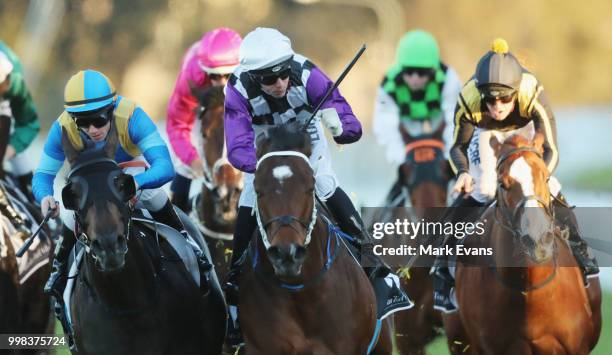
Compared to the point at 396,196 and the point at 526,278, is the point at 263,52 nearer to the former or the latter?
the point at 526,278

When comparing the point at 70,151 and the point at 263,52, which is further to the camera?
the point at 263,52

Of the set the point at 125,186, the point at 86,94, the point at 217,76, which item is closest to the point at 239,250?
the point at 125,186

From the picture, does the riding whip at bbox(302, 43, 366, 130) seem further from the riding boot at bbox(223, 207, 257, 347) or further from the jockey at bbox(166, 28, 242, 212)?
the jockey at bbox(166, 28, 242, 212)

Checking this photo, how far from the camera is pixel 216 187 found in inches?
373

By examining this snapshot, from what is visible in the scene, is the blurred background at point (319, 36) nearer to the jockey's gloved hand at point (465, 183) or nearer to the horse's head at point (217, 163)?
the horse's head at point (217, 163)

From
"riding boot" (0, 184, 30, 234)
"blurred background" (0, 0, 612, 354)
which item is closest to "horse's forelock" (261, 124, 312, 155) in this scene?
"riding boot" (0, 184, 30, 234)

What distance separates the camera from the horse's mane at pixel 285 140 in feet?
20.3

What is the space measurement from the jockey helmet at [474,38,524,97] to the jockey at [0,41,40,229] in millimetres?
3836

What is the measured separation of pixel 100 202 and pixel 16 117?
4.37 metres

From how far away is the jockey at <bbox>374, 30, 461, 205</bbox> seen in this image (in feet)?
37.6

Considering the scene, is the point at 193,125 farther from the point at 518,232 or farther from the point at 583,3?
the point at 583,3

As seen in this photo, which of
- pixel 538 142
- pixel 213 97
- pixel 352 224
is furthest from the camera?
→ pixel 213 97

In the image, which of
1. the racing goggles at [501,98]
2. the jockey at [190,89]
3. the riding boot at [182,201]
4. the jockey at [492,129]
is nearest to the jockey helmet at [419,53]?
the jockey at [190,89]

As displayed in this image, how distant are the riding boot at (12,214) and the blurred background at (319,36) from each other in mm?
14084
